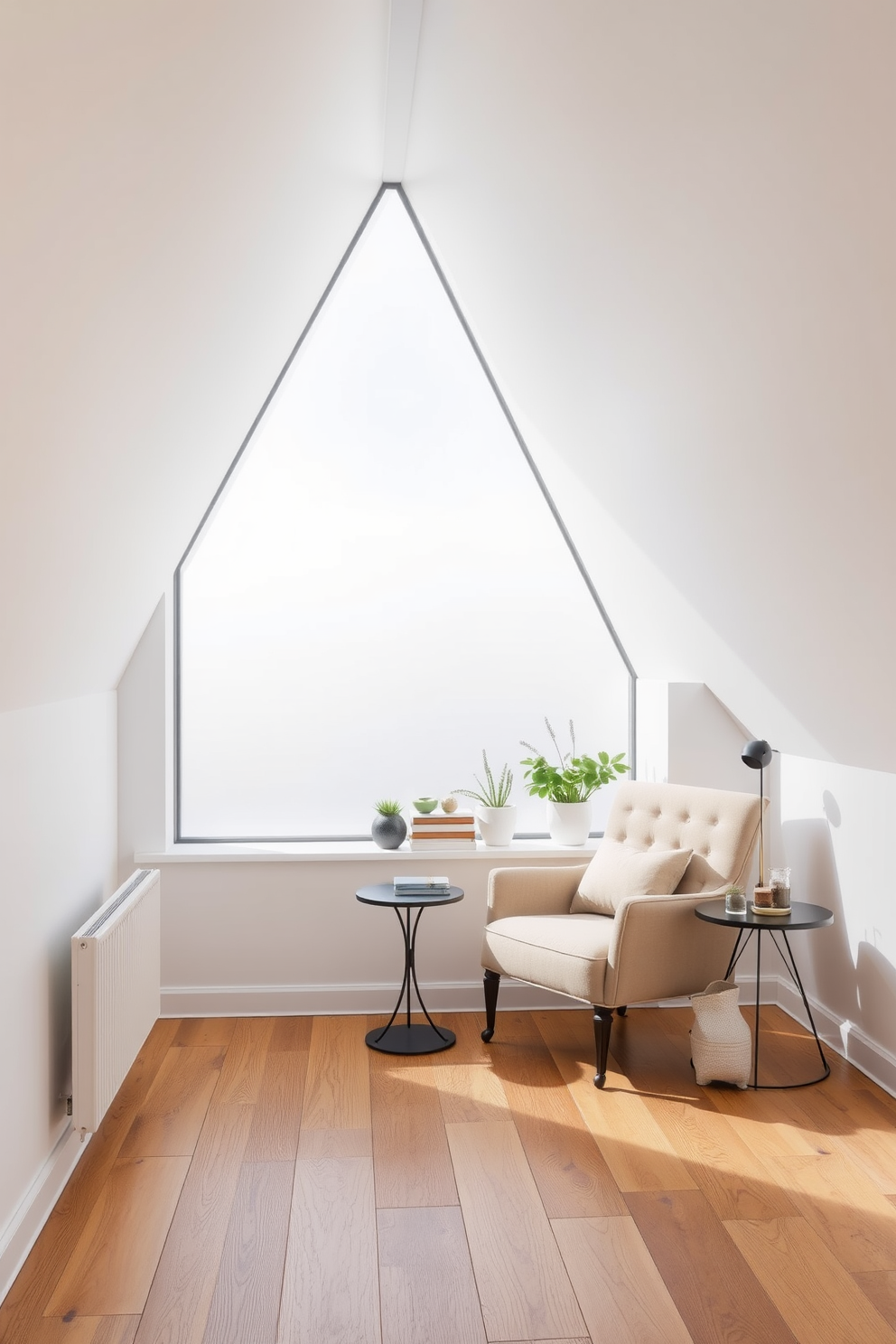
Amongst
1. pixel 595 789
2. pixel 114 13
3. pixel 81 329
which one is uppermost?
pixel 114 13

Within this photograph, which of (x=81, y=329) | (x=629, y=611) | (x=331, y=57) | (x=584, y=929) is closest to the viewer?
(x=81, y=329)

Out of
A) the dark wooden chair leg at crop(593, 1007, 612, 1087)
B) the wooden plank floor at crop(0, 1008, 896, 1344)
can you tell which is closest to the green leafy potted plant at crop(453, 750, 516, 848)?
the wooden plank floor at crop(0, 1008, 896, 1344)

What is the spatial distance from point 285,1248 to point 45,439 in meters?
1.94

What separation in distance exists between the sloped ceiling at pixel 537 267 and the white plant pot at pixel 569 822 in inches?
38.5

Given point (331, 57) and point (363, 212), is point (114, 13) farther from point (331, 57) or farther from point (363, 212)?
point (363, 212)

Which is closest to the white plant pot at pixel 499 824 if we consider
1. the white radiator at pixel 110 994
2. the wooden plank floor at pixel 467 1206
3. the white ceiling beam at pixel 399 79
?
the wooden plank floor at pixel 467 1206

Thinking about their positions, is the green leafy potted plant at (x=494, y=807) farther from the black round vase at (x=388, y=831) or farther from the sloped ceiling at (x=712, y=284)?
the sloped ceiling at (x=712, y=284)

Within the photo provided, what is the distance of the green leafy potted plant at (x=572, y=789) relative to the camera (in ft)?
14.3

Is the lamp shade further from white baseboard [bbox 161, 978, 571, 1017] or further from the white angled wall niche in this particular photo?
white baseboard [bbox 161, 978, 571, 1017]

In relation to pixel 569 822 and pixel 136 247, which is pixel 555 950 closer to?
pixel 569 822

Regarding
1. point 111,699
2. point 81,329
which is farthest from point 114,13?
→ point 111,699

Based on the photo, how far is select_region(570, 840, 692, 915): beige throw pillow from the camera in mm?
3693

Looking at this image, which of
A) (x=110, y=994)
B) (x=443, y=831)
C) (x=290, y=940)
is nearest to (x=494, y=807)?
(x=443, y=831)

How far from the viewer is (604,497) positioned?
3.78 meters
